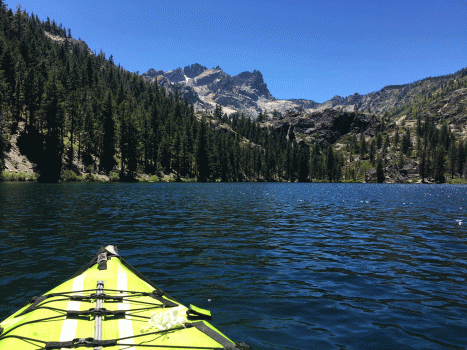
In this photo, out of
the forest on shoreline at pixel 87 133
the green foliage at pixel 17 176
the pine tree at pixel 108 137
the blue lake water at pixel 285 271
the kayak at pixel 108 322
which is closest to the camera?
the kayak at pixel 108 322

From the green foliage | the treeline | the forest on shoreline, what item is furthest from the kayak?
the treeline

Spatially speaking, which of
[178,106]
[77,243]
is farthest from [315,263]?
[178,106]

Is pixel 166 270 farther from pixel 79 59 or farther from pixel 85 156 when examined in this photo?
pixel 79 59

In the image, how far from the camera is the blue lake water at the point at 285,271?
7.01 m

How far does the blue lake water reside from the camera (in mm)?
7012

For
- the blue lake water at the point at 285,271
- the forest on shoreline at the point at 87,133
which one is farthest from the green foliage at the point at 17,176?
the blue lake water at the point at 285,271

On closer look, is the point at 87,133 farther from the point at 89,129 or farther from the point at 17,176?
the point at 17,176

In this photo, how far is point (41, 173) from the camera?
77.4m

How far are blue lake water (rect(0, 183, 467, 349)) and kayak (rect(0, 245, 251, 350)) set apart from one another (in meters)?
1.43

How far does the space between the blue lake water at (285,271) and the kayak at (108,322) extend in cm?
143

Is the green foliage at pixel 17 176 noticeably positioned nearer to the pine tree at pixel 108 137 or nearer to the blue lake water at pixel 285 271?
the pine tree at pixel 108 137

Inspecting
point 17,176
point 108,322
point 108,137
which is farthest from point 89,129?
point 108,322

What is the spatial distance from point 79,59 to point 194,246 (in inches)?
8120

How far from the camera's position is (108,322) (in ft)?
18.8
